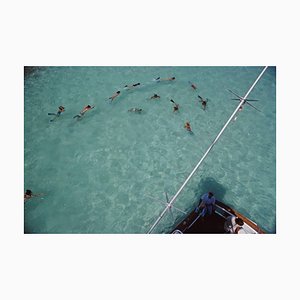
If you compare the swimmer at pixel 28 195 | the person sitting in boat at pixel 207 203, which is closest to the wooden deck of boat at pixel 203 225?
the person sitting in boat at pixel 207 203

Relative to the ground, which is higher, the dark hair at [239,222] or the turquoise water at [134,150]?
the turquoise water at [134,150]

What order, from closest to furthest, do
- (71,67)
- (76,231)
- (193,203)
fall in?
(76,231)
(193,203)
(71,67)

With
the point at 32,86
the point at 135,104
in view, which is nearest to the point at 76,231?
the point at 135,104

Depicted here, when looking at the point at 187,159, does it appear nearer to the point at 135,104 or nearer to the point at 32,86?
the point at 135,104

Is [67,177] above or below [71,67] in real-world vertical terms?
below

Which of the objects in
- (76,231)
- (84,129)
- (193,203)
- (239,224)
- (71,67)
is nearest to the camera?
(239,224)

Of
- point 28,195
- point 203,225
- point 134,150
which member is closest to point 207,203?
point 203,225

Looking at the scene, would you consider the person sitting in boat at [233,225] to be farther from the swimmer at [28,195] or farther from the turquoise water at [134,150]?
the swimmer at [28,195]

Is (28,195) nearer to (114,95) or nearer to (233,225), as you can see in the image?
(114,95)
